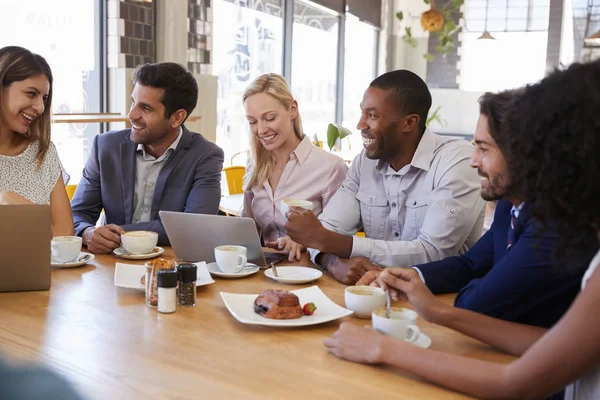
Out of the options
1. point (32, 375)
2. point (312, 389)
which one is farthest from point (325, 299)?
point (32, 375)

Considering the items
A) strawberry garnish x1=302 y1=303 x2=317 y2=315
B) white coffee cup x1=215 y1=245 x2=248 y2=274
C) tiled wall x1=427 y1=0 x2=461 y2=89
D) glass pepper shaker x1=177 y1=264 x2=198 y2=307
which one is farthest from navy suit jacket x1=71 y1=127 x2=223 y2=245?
tiled wall x1=427 y1=0 x2=461 y2=89

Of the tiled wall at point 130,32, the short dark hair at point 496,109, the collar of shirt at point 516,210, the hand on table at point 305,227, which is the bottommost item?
the hand on table at point 305,227

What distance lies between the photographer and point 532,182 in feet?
3.77

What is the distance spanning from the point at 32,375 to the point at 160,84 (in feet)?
7.75

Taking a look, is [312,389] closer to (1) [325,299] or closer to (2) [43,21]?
(1) [325,299]

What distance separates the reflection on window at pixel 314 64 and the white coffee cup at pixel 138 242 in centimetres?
528

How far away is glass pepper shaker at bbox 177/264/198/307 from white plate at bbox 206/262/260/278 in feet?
0.89

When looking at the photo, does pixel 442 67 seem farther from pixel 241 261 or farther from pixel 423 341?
pixel 423 341

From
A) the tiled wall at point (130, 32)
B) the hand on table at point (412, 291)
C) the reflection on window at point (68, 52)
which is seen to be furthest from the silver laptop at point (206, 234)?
the tiled wall at point (130, 32)

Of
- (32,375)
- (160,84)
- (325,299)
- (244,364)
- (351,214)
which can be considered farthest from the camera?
(160,84)

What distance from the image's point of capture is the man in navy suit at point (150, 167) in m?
2.63

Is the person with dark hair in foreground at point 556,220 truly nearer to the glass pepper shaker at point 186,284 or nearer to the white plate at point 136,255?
the glass pepper shaker at point 186,284

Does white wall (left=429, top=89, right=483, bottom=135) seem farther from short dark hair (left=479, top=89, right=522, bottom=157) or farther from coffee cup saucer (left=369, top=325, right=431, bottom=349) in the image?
coffee cup saucer (left=369, top=325, right=431, bottom=349)

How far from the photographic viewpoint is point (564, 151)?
1075mm
